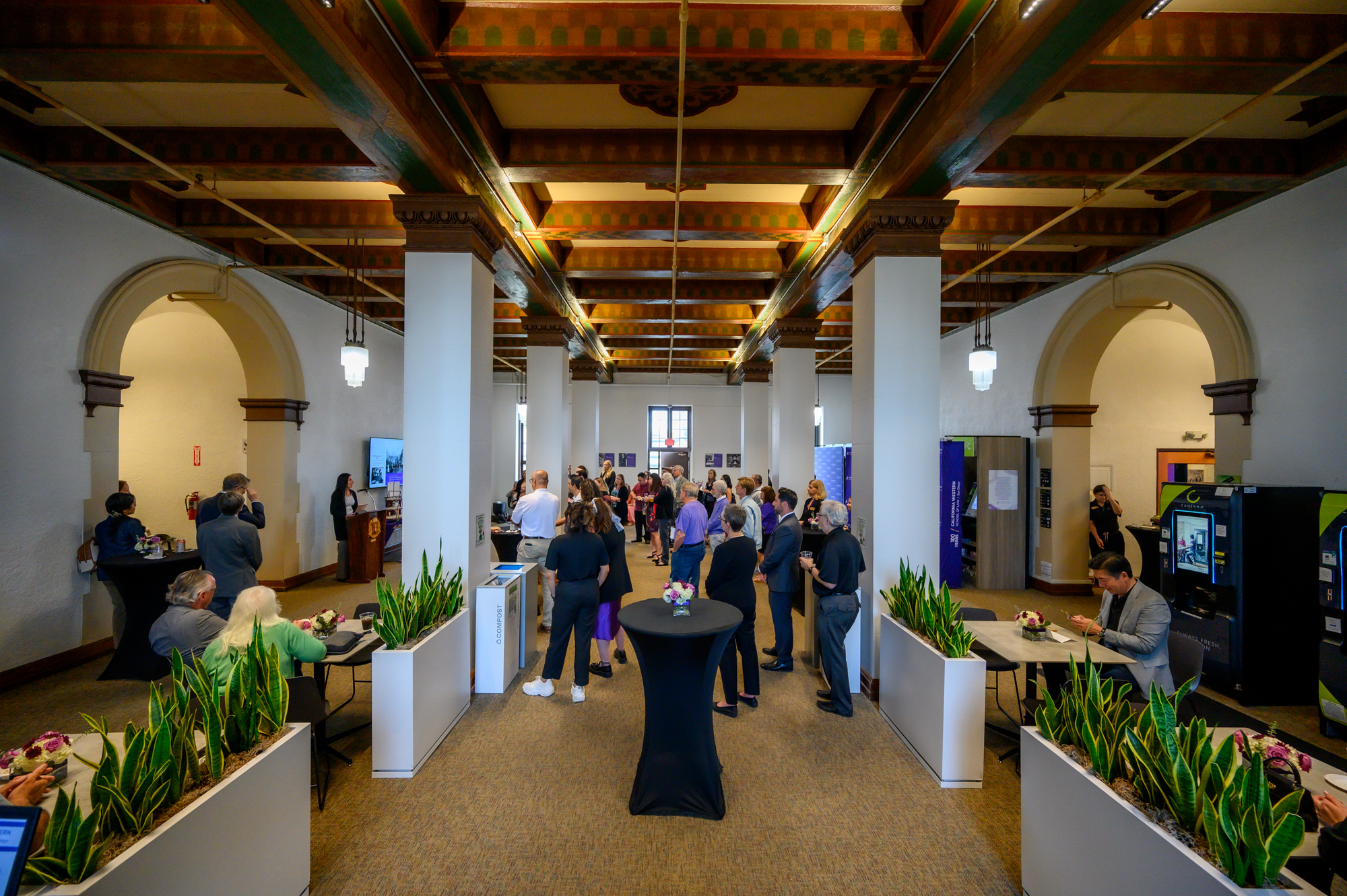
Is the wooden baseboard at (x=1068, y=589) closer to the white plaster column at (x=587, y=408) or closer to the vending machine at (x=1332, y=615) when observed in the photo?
the vending machine at (x=1332, y=615)

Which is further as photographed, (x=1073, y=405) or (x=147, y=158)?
(x=1073, y=405)

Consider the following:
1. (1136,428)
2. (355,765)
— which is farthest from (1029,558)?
(355,765)

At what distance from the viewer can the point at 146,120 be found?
4.48m

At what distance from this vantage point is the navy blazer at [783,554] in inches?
195

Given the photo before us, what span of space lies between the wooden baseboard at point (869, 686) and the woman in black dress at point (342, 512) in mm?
7432

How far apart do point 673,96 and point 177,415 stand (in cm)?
819

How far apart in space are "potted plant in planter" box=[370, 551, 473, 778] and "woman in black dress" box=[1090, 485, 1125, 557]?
7.80 metres

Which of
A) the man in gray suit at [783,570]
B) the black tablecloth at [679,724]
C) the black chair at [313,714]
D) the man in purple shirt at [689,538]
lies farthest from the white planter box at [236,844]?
the man in purple shirt at [689,538]

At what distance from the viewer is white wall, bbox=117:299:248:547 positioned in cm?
787

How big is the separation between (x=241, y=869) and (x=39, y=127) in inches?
226

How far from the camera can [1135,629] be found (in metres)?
3.49

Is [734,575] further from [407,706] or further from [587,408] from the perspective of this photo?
[587,408]

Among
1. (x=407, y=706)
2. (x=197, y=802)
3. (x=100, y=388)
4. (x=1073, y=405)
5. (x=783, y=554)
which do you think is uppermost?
(x=1073, y=405)

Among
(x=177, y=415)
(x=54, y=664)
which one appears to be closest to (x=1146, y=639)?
(x=54, y=664)
